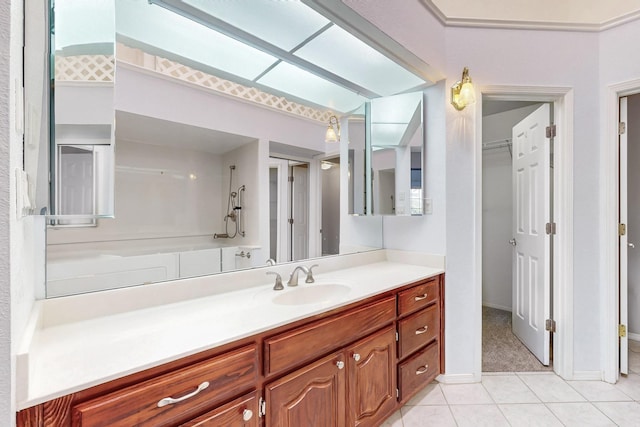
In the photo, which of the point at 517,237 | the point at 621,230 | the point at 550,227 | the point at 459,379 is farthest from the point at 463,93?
the point at 459,379

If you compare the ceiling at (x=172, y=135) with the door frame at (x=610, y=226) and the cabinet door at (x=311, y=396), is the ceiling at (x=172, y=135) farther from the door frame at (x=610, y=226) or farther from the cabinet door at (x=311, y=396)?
the door frame at (x=610, y=226)

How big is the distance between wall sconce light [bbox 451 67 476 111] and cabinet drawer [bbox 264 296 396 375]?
1344 mm

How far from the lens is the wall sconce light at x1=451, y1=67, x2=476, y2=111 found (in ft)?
5.99

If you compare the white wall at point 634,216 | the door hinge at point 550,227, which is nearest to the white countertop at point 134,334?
the door hinge at point 550,227

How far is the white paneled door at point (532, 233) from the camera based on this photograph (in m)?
2.18

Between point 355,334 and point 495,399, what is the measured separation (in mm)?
1222

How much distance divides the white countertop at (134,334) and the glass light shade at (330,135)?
1.10 metres

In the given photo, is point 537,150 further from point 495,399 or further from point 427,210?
point 495,399

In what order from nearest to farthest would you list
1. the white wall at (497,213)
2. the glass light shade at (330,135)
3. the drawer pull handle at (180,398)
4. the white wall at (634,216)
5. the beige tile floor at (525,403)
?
the drawer pull handle at (180,398)
the beige tile floor at (525,403)
the glass light shade at (330,135)
the white wall at (634,216)
the white wall at (497,213)

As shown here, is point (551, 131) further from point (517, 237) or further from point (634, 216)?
point (634, 216)

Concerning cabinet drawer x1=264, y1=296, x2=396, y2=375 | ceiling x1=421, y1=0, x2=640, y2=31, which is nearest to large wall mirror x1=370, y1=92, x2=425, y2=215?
ceiling x1=421, y1=0, x2=640, y2=31

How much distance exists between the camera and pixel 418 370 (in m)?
1.80

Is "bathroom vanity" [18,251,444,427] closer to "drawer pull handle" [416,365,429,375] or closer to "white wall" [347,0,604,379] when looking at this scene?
"drawer pull handle" [416,365,429,375]

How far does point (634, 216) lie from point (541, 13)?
6.39ft
